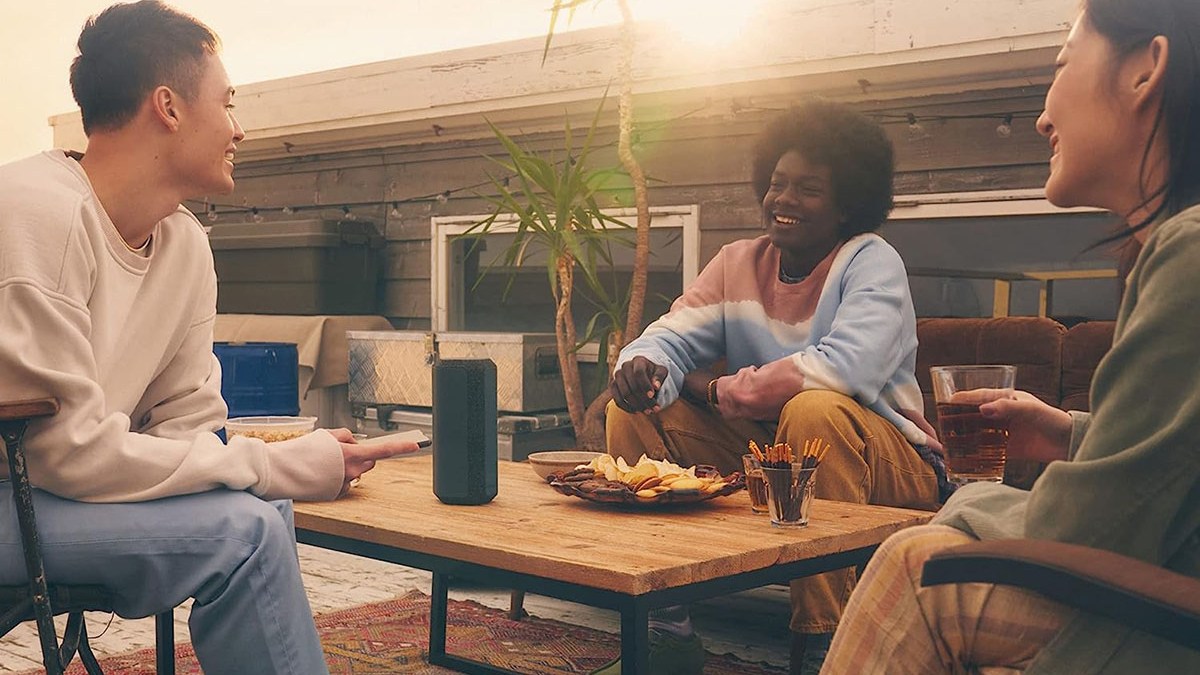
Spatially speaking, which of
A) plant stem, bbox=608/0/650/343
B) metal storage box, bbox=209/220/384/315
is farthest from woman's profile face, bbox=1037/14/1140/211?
metal storage box, bbox=209/220/384/315

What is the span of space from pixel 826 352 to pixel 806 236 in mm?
387

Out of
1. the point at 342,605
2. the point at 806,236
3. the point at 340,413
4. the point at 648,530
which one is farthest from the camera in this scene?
the point at 340,413

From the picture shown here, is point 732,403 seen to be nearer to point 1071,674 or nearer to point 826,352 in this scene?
point 826,352

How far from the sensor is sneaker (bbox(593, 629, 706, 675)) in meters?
2.56

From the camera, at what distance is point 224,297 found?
6.22m

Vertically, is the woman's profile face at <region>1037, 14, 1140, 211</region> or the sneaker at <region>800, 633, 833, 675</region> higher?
the woman's profile face at <region>1037, 14, 1140, 211</region>

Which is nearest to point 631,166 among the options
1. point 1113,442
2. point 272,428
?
point 272,428

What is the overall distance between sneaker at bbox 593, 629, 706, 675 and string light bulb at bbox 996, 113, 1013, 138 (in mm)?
2231

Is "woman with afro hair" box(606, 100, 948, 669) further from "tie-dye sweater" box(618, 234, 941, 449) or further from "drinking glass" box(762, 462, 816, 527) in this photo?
"drinking glass" box(762, 462, 816, 527)

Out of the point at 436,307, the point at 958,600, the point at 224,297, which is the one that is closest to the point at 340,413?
the point at 436,307

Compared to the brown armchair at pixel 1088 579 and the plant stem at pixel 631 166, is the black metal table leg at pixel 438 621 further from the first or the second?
the brown armchair at pixel 1088 579

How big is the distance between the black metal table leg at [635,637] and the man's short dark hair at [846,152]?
1.75 meters

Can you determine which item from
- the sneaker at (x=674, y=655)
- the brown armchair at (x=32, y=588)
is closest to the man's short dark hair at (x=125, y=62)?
the brown armchair at (x=32, y=588)

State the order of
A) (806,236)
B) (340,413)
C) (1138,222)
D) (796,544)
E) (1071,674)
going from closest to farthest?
(1071,674) → (1138,222) → (796,544) → (806,236) → (340,413)
